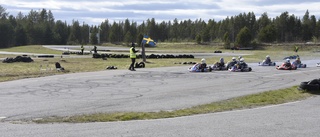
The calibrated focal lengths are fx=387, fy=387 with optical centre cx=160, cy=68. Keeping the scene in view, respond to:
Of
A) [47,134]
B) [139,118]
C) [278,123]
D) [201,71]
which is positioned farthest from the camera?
[201,71]

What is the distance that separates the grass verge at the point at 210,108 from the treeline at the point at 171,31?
90873 millimetres

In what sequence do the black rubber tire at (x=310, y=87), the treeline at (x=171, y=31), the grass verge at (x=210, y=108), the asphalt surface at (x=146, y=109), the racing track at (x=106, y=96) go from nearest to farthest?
the asphalt surface at (x=146, y=109), the grass verge at (x=210, y=108), the racing track at (x=106, y=96), the black rubber tire at (x=310, y=87), the treeline at (x=171, y=31)

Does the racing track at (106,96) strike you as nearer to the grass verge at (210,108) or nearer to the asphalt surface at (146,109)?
the asphalt surface at (146,109)

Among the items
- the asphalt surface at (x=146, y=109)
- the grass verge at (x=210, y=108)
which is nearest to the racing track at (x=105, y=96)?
the asphalt surface at (x=146, y=109)

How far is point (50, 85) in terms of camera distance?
1658cm

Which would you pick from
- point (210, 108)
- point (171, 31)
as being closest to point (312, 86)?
point (210, 108)

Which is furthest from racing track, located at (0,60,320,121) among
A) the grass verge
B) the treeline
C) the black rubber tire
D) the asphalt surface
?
the treeline

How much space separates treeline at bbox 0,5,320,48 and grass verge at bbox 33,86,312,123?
298 ft

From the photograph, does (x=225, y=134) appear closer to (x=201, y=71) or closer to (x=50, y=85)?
(x=50, y=85)

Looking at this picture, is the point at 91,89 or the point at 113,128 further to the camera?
the point at 91,89

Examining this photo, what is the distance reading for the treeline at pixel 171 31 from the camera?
370ft

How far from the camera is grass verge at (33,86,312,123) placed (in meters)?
8.88

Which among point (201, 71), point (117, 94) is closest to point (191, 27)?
point (201, 71)

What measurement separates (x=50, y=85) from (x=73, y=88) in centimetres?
154
